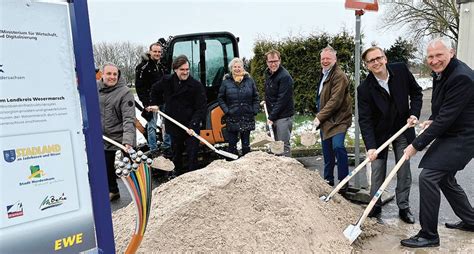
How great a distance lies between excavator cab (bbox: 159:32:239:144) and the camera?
23.0 ft

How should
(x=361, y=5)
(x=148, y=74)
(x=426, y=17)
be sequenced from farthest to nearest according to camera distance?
(x=426, y=17), (x=148, y=74), (x=361, y=5)

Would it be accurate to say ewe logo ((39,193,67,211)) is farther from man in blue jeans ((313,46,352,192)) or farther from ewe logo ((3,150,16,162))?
man in blue jeans ((313,46,352,192))

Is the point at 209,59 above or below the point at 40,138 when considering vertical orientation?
above

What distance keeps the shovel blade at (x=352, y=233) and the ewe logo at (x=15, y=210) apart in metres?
2.69

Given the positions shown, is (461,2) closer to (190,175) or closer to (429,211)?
(429,211)

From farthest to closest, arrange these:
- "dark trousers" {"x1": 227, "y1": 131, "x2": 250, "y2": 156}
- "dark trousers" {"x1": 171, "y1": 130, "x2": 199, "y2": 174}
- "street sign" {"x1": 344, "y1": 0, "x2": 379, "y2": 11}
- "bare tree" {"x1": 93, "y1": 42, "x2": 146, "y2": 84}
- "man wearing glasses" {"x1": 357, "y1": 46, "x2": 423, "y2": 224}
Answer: "bare tree" {"x1": 93, "y1": 42, "x2": 146, "y2": 84} < "dark trousers" {"x1": 227, "y1": 131, "x2": 250, "y2": 156} < "dark trousers" {"x1": 171, "y1": 130, "x2": 199, "y2": 174} < "street sign" {"x1": 344, "y1": 0, "x2": 379, "y2": 11} < "man wearing glasses" {"x1": 357, "y1": 46, "x2": 423, "y2": 224}

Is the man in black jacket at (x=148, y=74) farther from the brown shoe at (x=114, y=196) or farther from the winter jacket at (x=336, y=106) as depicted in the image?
the winter jacket at (x=336, y=106)

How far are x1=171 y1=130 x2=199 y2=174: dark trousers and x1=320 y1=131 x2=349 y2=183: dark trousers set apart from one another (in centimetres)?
180

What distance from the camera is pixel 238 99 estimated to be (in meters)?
6.09

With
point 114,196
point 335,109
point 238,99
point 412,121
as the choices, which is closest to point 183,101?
point 238,99

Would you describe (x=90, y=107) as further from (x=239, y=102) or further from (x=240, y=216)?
(x=239, y=102)

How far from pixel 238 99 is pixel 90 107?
392 centimetres

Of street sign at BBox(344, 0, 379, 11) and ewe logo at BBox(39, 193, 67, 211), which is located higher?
street sign at BBox(344, 0, 379, 11)

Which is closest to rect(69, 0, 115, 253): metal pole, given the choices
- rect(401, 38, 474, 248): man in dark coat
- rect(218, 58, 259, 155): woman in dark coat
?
rect(401, 38, 474, 248): man in dark coat
